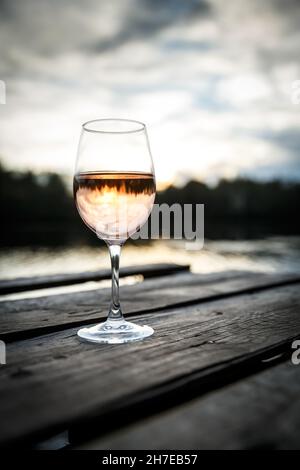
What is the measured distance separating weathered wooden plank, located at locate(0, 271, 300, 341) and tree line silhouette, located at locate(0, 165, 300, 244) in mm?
62217

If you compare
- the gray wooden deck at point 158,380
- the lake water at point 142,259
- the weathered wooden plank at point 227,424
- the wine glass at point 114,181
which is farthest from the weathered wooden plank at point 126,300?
the lake water at point 142,259

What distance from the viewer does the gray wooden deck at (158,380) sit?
0.70 metres

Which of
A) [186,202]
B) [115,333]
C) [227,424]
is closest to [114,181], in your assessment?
[115,333]

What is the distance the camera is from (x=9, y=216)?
7138 centimetres

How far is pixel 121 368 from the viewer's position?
A: 3.14 ft

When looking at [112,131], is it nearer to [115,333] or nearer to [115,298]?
[115,298]

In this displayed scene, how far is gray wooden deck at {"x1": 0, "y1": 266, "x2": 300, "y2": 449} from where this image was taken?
0.70m

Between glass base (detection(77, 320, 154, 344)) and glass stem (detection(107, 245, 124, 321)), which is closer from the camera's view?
glass base (detection(77, 320, 154, 344))

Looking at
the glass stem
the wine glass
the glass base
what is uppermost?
the wine glass

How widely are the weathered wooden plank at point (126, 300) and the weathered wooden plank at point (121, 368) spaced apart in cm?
11

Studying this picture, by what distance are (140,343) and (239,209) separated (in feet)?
262

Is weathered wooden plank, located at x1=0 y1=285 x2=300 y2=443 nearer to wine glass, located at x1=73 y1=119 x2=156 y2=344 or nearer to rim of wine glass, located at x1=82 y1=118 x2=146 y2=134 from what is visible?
wine glass, located at x1=73 y1=119 x2=156 y2=344

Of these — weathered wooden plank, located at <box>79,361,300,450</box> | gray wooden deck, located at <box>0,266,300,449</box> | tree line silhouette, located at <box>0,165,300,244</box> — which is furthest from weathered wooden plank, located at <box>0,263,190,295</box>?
tree line silhouette, located at <box>0,165,300,244</box>
